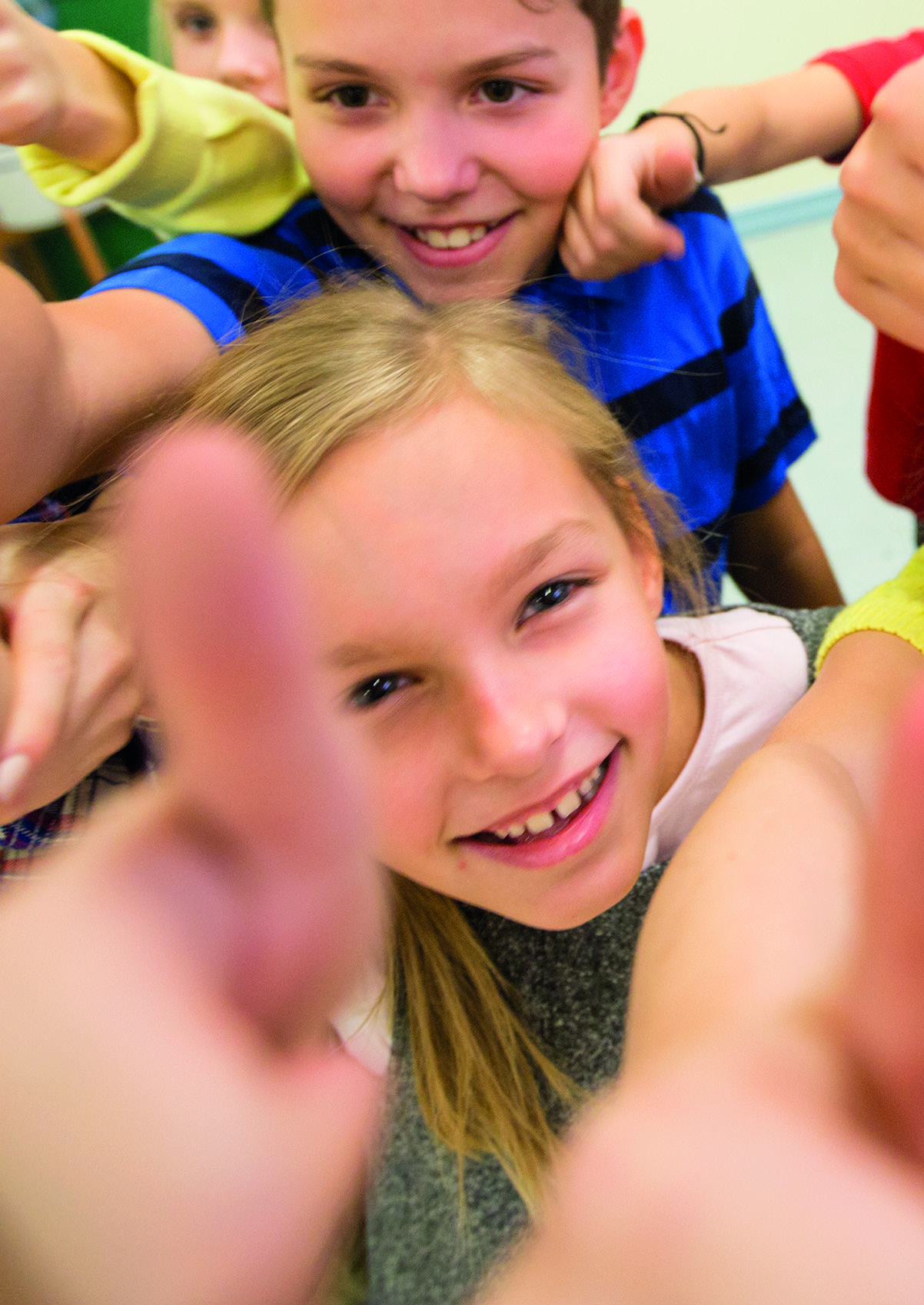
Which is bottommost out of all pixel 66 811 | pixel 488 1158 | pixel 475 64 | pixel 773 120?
pixel 488 1158

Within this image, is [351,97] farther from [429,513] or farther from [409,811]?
[409,811]

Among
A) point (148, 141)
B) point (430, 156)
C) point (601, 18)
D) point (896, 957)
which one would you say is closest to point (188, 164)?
point (148, 141)

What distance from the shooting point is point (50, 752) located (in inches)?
13.7

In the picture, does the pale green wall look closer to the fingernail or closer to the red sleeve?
the red sleeve

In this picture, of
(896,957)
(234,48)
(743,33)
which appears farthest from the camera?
(743,33)

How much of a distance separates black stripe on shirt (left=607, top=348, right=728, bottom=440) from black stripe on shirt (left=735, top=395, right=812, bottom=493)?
0.08m

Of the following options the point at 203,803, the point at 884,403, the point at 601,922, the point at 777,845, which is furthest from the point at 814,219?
the point at 203,803

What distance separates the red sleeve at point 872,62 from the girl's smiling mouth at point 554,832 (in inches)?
22.0

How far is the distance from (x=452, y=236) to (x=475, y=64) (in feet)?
0.36

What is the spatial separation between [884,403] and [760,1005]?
1.59ft

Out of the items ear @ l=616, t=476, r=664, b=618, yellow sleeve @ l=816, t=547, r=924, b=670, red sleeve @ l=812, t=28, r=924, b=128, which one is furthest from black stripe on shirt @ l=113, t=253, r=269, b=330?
red sleeve @ l=812, t=28, r=924, b=128

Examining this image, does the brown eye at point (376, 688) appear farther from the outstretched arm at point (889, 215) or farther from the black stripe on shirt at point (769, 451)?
the black stripe on shirt at point (769, 451)

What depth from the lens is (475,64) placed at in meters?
0.52

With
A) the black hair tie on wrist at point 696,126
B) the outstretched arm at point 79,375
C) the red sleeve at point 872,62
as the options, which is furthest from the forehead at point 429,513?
the red sleeve at point 872,62
